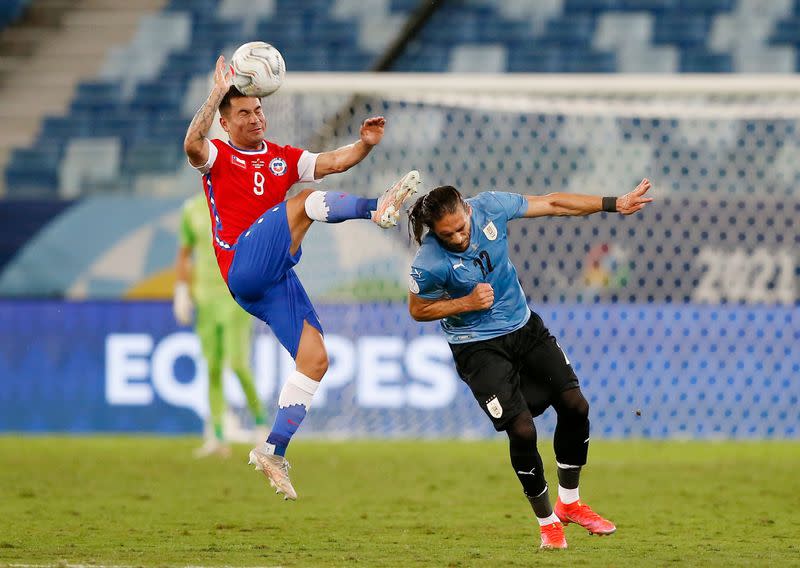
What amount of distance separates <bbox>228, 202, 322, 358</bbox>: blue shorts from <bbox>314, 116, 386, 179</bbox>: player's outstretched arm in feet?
1.22

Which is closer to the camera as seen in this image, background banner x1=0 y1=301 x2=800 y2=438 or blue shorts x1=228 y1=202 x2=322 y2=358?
blue shorts x1=228 y1=202 x2=322 y2=358

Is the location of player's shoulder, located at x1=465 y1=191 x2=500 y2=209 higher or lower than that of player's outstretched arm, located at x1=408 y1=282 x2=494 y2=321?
higher

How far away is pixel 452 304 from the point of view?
631 centimetres

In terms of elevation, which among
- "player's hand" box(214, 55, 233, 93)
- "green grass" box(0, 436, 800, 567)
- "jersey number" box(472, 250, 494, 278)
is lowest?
"green grass" box(0, 436, 800, 567)

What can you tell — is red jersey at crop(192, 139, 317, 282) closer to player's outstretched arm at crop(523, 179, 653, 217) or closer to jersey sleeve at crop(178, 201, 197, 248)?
player's outstretched arm at crop(523, 179, 653, 217)

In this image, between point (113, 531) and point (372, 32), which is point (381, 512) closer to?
point (113, 531)

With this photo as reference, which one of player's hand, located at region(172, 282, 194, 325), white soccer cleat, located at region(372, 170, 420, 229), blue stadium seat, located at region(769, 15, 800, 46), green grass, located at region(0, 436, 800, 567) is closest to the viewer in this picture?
white soccer cleat, located at region(372, 170, 420, 229)

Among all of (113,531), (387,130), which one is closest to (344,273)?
(387,130)

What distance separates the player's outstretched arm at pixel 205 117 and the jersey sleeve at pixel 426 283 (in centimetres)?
115

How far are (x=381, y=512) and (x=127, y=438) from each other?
17.3 feet

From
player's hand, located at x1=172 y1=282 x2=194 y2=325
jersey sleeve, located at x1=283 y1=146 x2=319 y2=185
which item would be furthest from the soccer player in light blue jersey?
player's hand, located at x1=172 y1=282 x2=194 y2=325

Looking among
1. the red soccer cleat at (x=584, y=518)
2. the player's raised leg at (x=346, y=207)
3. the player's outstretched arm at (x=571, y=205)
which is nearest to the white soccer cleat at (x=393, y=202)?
the player's raised leg at (x=346, y=207)

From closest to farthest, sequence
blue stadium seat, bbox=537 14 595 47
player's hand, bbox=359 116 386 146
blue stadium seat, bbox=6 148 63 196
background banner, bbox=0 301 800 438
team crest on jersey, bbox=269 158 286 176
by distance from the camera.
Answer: player's hand, bbox=359 116 386 146, team crest on jersey, bbox=269 158 286 176, background banner, bbox=0 301 800 438, blue stadium seat, bbox=6 148 63 196, blue stadium seat, bbox=537 14 595 47

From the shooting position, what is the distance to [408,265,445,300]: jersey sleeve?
638cm
